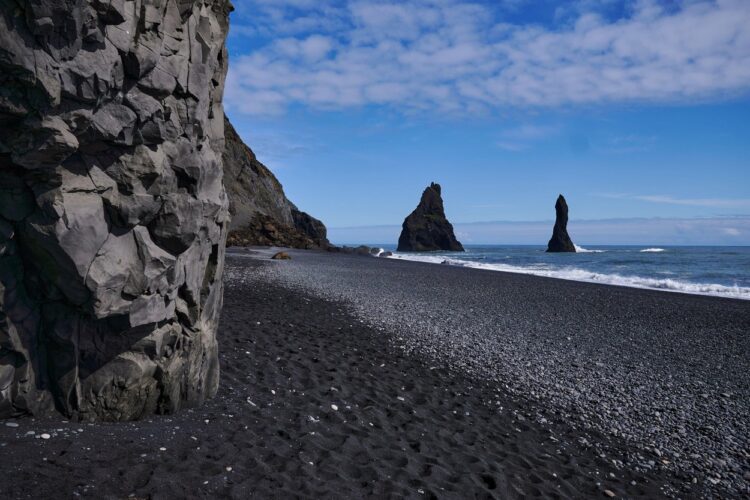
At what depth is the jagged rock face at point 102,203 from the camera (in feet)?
16.1

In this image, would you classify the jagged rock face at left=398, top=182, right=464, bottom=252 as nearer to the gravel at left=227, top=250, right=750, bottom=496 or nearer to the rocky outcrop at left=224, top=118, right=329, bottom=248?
the rocky outcrop at left=224, top=118, right=329, bottom=248

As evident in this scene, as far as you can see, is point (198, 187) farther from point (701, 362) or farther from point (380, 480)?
point (701, 362)

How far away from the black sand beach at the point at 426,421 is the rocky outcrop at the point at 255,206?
3885 centimetres

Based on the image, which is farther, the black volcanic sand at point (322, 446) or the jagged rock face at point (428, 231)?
the jagged rock face at point (428, 231)

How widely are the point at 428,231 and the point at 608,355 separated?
10355 centimetres

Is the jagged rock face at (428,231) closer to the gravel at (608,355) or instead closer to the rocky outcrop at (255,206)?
the rocky outcrop at (255,206)

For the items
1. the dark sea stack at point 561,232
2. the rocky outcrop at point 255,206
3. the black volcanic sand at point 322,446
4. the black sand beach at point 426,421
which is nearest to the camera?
the black volcanic sand at point 322,446

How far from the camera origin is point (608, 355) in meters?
12.2

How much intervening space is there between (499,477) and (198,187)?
18.3 feet

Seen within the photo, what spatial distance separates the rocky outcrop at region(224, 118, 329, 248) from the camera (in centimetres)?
5466

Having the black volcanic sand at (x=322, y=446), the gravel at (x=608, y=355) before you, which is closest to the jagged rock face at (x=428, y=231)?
the gravel at (x=608, y=355)

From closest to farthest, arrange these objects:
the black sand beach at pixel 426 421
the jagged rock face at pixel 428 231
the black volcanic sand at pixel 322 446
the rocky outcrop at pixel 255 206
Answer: the black volcanic sand at pixel 322 446, the black sand beach at pixel 426 421, the rocky outcrop at pixel 255 206, the jagged rock face at pixel 428 231

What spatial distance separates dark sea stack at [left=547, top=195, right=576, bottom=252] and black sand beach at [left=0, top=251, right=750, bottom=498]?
94683mm

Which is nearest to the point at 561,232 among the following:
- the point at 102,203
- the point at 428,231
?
the point at 428,231
